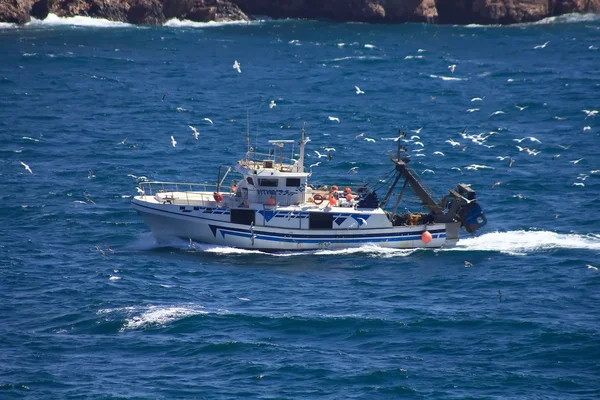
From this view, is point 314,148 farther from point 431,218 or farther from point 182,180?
point 431,218

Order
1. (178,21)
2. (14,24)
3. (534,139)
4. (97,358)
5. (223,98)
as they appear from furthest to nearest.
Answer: (178,21)
(14,24)
(223,98)
(534,139)
(97,358)

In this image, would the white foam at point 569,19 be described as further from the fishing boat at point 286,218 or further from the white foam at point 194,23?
the fishing boat at point 286,218

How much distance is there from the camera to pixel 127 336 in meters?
53.9

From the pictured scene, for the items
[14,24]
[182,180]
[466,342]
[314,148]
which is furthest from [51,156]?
[14,24]

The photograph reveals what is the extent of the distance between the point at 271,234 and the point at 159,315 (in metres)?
12.5

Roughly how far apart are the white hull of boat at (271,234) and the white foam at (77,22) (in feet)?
254

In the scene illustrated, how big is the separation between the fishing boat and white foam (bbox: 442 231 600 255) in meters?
1.05

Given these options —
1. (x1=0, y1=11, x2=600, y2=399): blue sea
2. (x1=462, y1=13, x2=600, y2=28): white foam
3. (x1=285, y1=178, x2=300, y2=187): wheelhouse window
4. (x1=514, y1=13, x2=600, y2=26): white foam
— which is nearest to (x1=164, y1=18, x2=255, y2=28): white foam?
(x1=0, y1=11, x2=600, y2=399): blue sea

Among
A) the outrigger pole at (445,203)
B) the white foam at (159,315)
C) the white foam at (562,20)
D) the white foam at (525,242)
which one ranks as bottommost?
the white foam at (159,315)

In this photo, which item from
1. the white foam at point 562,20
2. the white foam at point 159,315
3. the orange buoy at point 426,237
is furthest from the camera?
the white foam at point 562,20

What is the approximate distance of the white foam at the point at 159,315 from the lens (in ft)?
182

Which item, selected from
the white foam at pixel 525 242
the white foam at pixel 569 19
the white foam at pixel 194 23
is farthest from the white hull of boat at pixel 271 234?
the white foam at pixel 569 19

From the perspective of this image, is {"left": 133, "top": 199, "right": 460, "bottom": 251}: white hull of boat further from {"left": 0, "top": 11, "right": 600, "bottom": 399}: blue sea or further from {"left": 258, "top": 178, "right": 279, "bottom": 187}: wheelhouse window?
{"left": 258, "top": 178, "right": 279, "bottom": 187}: wheelhouse window

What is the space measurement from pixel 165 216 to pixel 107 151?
77.1 ft
